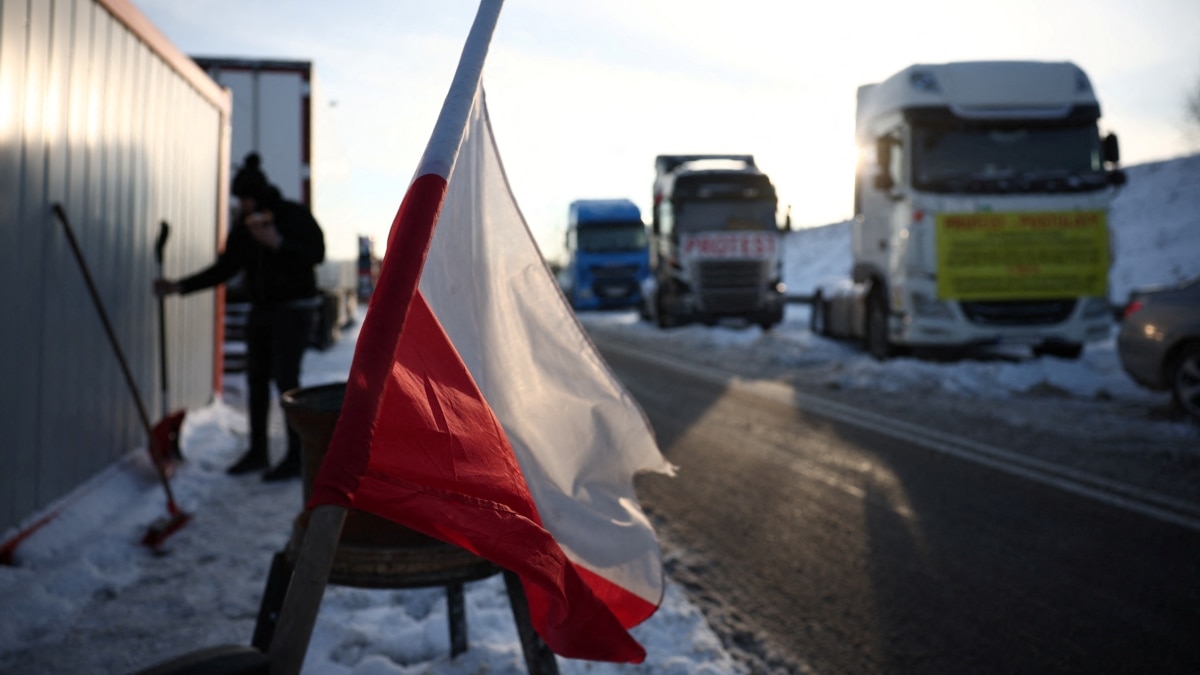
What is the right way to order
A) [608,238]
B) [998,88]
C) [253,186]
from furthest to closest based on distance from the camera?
[608,238] → [998,88] → [253,186]

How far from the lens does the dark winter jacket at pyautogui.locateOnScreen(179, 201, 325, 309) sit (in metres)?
5.36

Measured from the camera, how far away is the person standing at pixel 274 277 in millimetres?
5340

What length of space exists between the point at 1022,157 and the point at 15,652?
10827 mm

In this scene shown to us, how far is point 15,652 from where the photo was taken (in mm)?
3025

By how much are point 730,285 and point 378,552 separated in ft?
53.4

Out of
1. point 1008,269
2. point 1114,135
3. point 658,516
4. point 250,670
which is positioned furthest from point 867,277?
point 250,670

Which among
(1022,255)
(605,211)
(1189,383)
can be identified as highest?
(605,211)

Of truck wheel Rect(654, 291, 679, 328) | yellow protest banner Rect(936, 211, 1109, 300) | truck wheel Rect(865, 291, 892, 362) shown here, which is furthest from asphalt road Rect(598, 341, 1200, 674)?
truck wheel Rect(654, 291, 679, 328)

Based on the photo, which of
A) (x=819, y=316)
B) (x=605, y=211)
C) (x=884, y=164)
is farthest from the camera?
(x=605, y=211)

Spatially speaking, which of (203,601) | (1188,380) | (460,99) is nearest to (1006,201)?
(1188,380)

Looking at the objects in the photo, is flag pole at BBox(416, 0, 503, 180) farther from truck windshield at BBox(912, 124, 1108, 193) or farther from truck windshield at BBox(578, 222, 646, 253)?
truck windshield at BBox(578, 222, 646, 253)

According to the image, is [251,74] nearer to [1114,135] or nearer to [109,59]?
[109,59]

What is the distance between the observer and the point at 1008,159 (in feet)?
34.5

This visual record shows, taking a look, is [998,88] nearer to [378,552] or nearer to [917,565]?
[917,565]
